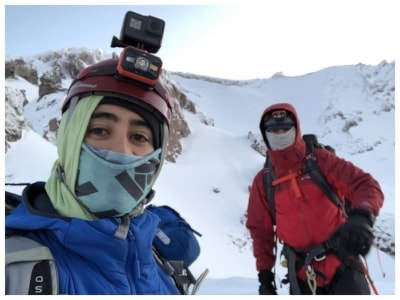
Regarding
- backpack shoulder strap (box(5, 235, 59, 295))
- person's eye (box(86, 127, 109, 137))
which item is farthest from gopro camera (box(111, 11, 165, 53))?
Result: backpack shoulder strap (box(5, 235, 59, 295))

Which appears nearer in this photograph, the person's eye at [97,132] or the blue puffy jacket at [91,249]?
the blue puffy jacket at [91,249]

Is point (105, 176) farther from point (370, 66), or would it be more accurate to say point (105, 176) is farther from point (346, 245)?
point (370, 66)

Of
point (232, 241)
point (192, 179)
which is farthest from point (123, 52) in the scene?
point (192, 179)

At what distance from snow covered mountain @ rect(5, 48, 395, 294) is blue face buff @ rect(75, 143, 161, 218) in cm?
455

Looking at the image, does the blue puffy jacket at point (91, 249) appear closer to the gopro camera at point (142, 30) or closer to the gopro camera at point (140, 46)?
the gopro camera at point (140, 46)

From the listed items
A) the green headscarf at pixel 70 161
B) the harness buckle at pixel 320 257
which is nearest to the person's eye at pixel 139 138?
the green headscarf at pixel 70 161

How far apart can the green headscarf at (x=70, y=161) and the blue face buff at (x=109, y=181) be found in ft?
0.10

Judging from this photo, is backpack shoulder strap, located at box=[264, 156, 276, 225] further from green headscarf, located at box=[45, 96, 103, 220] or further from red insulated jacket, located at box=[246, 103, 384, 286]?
green headscarf, located at box=[45, 96, 103, 220]

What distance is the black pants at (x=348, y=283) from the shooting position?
2.65 metres

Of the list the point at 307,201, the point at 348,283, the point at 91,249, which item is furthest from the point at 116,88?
the point at 348,283

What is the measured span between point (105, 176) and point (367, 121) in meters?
32.5

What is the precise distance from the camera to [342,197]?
9.79 feet

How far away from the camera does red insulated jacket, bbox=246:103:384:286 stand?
273cm

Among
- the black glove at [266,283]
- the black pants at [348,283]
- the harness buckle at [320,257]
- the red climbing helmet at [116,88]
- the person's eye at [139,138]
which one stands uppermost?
the red climbing helmet at [116,88]
